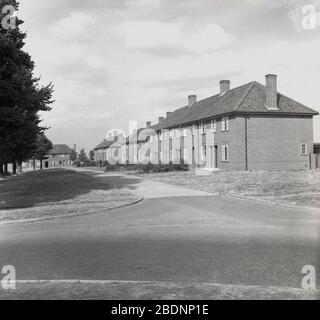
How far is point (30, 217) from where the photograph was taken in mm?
13695

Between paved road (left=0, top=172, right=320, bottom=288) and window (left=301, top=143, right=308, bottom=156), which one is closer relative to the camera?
paved road (left=0, top=172, right=320, bottom=288)

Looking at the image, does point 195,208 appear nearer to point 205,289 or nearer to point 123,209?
point 123,209

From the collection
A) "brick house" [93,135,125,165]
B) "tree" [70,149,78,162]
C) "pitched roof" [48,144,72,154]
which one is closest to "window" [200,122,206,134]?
"brick house" [93,135,125,165]

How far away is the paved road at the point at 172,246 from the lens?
6910mm

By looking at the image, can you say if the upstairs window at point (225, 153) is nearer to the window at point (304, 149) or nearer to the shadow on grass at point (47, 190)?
the window at point (304, 149)

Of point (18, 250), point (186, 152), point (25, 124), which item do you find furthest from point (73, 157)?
point (18, 250)

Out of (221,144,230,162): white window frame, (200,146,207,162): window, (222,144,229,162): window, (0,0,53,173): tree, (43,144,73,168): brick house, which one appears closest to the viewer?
(0,0,53,173): tree

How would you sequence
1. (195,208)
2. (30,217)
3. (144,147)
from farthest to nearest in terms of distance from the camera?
(144,147)
(195,208)
(30,217)

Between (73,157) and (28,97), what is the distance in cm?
11752

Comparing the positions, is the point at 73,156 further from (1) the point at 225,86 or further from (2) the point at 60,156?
(1) the point at 225,86

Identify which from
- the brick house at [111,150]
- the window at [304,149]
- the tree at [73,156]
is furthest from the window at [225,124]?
the tree at [73,156]

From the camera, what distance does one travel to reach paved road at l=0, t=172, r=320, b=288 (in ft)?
22.7

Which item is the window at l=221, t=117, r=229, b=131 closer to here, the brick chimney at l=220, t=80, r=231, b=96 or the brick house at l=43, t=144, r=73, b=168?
the brick chimney at l=220, t=80, r=231, b=96

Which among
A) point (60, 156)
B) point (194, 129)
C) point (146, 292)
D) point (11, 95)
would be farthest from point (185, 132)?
point (60, 156)
